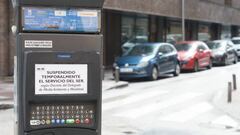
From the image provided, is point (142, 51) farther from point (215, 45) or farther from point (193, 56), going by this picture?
point (215, 45)

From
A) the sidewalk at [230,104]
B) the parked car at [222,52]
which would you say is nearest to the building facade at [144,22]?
the parked car at [222,52]

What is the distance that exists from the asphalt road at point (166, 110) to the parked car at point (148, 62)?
0.68m

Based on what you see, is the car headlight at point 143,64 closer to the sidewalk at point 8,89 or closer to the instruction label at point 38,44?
the sidewalk at point 8,89

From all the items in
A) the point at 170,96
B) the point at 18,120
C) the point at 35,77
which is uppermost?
the point at 35,77

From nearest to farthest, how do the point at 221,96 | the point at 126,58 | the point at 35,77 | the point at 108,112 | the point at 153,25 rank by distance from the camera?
the point at 35,77 → the point at 108,112 → the point at 221,96 → the point at 126,58 → the point at 153,25

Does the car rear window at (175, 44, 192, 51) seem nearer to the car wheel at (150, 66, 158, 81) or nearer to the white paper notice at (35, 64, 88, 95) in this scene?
the car wheel at (150, 66, 158, 81)

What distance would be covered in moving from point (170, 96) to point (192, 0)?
20.6m

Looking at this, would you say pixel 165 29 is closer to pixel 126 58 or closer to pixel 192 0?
pixel 192 0

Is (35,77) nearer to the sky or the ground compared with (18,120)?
nearer to the sky

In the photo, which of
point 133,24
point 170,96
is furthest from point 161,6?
point 170,96

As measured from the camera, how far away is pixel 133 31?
29062mm

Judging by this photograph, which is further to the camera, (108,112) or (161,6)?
(161,6)

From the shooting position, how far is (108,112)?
11.9m

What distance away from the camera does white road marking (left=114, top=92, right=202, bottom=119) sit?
11620 mm
